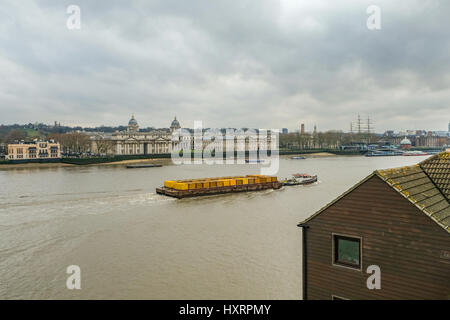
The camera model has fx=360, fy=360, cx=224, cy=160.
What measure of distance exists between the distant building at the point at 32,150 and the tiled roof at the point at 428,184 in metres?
100

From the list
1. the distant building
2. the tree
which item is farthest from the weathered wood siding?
the tree

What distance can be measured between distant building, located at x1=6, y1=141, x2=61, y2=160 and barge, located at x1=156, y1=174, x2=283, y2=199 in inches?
2797

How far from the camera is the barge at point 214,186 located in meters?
37.1

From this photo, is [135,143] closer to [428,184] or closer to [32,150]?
[32,150]

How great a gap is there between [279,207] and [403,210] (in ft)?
75.0

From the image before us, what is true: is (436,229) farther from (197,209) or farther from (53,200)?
(53,200)

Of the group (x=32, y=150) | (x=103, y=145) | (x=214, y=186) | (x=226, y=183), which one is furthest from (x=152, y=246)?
(x=103, y=145)

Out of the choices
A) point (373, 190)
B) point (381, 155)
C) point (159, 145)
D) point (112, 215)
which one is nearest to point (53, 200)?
point (112, 215)

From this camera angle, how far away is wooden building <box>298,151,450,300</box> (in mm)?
7426

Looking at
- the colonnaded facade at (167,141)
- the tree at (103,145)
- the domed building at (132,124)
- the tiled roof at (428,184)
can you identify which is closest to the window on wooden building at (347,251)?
the tiled roof at (428,184)

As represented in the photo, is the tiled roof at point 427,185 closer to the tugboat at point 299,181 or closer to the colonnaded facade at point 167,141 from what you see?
the tugboat at point 299,181

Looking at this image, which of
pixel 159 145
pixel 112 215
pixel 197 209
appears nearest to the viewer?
pixel 112 215

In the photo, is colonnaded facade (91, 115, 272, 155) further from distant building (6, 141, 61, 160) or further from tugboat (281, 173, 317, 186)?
tugboat (281, 173, 317, 186)
